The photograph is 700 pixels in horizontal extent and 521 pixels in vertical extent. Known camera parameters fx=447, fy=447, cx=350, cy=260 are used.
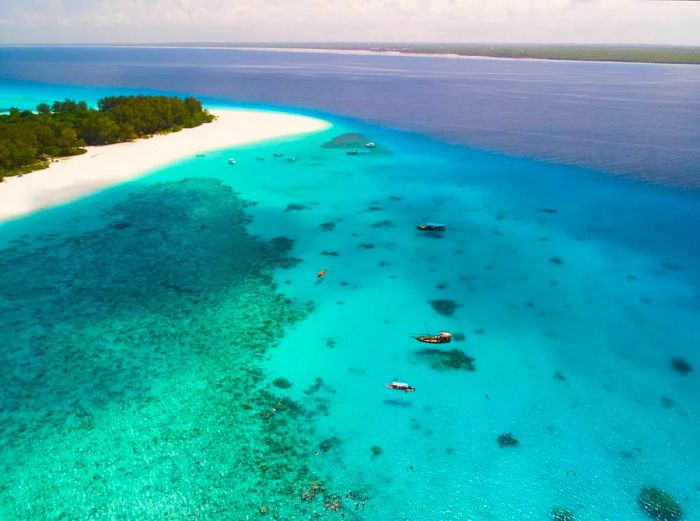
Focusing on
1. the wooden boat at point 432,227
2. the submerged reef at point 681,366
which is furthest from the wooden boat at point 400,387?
the wooden boat at point 432,227

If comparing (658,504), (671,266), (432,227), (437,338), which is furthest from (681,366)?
(432,227)

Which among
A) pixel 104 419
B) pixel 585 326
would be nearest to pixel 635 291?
pixel 585 326

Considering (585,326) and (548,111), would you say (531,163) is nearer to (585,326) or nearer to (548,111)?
(585,326)

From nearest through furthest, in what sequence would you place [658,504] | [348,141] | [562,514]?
1. [562,514]
2. [658,504]
3. [348,141]

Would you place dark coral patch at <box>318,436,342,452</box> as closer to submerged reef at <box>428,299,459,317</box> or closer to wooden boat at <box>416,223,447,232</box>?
submerged reef at <box>428,299,459,317</box>

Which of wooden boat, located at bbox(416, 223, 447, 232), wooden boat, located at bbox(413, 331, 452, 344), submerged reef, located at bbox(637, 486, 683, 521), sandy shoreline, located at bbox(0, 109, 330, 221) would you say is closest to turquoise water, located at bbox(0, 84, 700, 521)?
submerged reef, located at bbox(637, 486, 683, 521)

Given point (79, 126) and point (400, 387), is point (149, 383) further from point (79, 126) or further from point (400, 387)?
point (79, 126)
